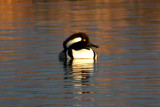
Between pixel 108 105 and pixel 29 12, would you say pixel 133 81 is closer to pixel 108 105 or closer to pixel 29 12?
pixel 108 105

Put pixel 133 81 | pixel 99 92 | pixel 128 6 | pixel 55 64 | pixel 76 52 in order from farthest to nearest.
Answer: pixel 128 6 → pixel 76 52 → pixel 55 64 → pixel 133 81 → pixel 99 92

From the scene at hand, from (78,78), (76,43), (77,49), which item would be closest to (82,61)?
(77,49)

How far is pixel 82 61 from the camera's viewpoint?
17.1m

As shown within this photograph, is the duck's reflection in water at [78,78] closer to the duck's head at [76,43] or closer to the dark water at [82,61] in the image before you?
the dark water at [82,61]

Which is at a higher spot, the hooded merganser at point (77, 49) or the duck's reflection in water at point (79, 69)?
the hooded merganser at point (77, 49)

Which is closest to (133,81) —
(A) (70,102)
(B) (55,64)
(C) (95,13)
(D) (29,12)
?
(A) (70,102)

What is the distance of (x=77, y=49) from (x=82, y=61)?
0.67 metres

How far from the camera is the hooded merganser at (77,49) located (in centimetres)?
1742

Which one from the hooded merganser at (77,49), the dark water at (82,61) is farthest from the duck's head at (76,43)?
the dark water at (82,61)

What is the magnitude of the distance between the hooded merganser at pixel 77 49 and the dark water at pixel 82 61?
33cm

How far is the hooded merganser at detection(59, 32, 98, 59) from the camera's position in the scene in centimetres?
1742

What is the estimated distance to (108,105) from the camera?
37.3 ft

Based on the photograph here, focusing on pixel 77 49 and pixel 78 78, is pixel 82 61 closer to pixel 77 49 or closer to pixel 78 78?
pixel 77 49

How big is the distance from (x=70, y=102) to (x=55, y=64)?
4733 millimetres
